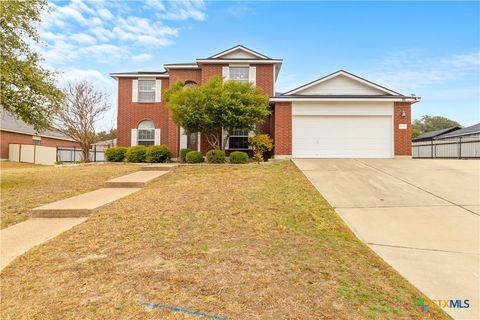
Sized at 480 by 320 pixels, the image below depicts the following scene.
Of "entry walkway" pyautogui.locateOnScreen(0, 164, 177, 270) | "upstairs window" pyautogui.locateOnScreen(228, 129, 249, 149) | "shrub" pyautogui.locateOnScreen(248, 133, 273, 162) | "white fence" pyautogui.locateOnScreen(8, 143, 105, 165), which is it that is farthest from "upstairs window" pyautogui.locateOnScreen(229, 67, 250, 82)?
"white fence" pyautogui.locateOnScreen(8, 143, 105, 165)

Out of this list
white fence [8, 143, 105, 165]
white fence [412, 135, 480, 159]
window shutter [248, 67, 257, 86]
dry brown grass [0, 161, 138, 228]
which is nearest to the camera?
dry brown grass [0, 161, 138, 228]

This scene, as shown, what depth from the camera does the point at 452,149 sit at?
17.6m

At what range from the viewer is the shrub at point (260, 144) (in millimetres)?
14211

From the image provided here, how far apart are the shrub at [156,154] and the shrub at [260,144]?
16.5 feet

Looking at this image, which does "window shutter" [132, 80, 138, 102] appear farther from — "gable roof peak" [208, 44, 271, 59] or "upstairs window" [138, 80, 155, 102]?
"gable roof peak" [208, 44, 271, 59]

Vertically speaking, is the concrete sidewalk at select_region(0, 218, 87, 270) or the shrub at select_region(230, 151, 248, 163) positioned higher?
the shrub at select_region(230, 151, 248, 163)

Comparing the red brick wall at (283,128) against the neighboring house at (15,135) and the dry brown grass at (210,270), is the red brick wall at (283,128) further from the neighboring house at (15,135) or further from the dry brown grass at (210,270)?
the neighboring house at (15,135)

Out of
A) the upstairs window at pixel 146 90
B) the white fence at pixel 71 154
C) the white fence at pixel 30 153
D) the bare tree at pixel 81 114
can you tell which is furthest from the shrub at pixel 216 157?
the white fence at pixel 30 153

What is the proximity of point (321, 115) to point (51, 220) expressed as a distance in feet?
41.1

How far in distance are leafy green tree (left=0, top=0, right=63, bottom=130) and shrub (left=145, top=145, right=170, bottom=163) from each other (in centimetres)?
571

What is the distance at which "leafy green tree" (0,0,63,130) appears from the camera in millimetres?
8586

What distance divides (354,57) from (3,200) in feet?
63.9

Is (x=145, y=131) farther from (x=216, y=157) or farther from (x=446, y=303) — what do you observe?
(x=446, y=303)

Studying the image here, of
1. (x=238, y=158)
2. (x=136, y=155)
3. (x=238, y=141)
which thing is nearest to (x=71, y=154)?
(x=136, y=155)
